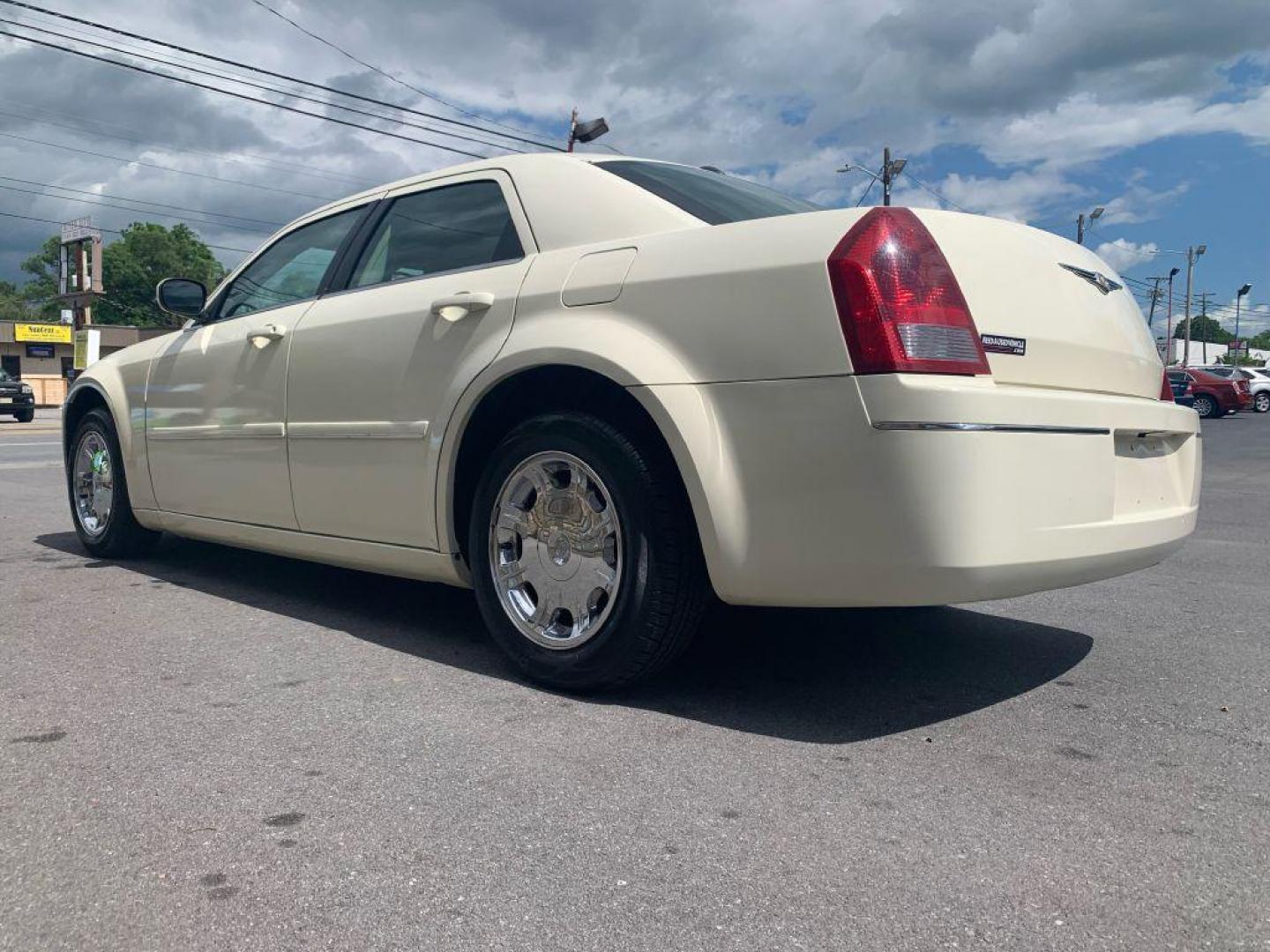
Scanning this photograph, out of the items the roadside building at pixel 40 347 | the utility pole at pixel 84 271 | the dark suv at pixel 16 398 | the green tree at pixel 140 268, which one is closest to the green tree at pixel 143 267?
the green tree at pixel 140 268

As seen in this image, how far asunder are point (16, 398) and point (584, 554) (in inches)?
1212

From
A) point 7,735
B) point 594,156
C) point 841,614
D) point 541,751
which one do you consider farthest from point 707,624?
point 7,735

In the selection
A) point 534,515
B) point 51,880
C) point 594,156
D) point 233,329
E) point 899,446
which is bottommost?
point 51,880

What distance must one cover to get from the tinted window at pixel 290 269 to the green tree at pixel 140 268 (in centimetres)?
9083

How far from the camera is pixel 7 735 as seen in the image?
8.74 ft

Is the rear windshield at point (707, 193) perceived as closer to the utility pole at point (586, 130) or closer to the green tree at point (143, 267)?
the utility pole at point (586, 130)

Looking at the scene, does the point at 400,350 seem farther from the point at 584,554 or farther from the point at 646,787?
the point at 646,787

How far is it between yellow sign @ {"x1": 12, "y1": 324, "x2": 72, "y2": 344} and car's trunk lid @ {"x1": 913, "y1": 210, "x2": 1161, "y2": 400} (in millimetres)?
63967

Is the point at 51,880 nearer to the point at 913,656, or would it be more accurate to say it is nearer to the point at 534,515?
the point at 534,515

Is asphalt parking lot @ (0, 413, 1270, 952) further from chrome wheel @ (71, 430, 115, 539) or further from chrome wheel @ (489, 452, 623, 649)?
chrome wheel @ (71, 430, 115, 539)

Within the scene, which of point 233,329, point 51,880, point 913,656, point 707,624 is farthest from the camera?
point 233,329

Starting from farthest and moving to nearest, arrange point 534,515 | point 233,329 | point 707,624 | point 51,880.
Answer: point 233,329 → point 707,624 → point 534,515 → point 51,880

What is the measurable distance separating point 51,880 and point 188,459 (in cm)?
281

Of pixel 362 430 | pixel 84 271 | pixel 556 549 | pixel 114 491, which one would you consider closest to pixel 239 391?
pixel 362 430
